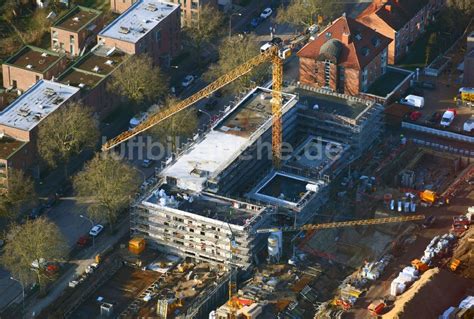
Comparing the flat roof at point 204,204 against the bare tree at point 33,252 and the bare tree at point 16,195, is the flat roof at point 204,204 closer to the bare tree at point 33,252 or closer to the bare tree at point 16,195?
the bare tree at point 33,252

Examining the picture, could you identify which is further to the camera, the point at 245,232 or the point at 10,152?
the point at 10,152

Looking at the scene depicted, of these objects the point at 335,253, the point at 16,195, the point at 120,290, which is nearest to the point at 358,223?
the point at 335,253

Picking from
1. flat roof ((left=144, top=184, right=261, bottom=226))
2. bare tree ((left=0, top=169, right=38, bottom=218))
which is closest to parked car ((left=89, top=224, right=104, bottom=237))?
flat roof ((left=144, top=184, right=261, bottom=226))

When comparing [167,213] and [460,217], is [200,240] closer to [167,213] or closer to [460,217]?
[167,213]

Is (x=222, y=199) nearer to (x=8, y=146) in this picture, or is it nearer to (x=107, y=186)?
(x=107, y=186)

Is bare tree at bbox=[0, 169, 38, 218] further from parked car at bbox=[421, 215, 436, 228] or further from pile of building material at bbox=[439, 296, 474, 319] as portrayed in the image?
pile of building material at bbox=[439, 296, 474, 319]

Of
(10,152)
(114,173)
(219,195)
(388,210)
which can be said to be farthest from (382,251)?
(10,152)
